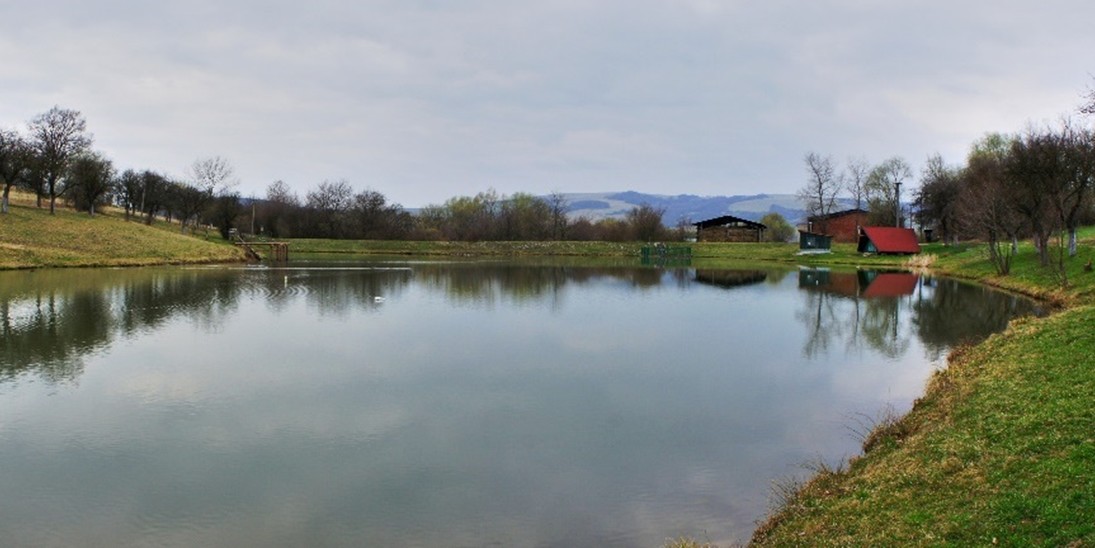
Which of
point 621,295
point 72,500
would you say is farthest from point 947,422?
point 621,295

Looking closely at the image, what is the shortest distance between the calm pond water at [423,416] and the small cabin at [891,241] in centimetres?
4428

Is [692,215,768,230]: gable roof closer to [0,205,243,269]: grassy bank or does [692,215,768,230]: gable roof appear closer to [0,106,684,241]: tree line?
[0,106,684,241]: tree line

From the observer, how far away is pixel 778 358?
1827 cm

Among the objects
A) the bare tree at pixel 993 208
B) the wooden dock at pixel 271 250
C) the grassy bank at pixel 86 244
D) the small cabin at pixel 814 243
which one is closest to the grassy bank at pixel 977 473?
the bare tree at pixel 993 208

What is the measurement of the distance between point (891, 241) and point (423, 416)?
6848 centimetres

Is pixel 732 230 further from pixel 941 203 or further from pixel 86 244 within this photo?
pixel 86 244

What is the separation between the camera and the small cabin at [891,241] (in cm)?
6906

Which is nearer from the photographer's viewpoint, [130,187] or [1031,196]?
[1031,196]

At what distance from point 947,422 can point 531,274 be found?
133 ft

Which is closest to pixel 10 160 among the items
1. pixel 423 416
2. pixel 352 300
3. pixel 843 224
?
pixel 352 300

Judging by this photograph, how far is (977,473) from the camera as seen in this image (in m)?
7.69

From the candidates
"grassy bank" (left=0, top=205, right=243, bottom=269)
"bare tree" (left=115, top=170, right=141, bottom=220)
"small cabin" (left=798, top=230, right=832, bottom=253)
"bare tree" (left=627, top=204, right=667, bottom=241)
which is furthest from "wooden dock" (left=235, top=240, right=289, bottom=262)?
"small cabin" (left=798, top=230, right=832, bottom=253)

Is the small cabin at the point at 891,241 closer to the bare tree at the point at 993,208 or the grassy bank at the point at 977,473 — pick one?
the bare tree at the point at 993,208

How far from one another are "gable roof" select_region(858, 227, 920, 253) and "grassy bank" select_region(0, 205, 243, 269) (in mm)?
60347
